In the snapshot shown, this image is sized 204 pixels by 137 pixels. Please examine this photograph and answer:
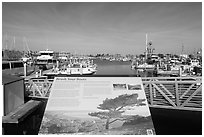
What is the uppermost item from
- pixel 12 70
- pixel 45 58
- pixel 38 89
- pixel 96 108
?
pixel 45 58

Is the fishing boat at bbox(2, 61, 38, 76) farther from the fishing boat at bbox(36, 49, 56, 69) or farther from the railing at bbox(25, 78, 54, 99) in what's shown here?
the railing at bbox(25, 78, 54, 99)

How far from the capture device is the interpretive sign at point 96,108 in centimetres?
322

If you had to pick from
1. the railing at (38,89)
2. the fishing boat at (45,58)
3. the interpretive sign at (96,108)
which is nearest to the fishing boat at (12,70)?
the fishing boat at (45,58)

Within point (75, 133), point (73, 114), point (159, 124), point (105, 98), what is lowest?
point (159, 124)

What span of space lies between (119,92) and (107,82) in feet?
1.42

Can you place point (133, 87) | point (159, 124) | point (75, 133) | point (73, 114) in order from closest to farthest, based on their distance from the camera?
point (75, 133) → point (73, 114) → point (133, 87) → point (159, 124)

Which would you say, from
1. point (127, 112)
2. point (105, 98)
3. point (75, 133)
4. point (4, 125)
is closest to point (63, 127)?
point (75, 133)

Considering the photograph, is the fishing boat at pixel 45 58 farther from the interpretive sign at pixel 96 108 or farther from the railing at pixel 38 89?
the interpretive sign at pixel 96 108

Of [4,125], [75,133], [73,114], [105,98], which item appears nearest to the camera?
[75,133]

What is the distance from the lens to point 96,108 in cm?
356

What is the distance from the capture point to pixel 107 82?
165 inches

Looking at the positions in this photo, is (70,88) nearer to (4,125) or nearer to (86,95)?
(86,95)

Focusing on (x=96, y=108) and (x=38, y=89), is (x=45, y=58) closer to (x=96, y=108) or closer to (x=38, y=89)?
(x=38, y=89)

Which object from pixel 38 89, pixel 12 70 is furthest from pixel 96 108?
pixel 12 70
